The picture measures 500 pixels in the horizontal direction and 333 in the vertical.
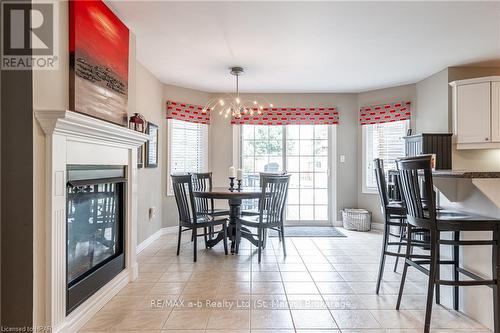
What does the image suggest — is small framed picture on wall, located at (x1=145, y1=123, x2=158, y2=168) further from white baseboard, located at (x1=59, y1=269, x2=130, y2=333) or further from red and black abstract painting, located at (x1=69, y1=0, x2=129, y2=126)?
white baseboard, located at (x1=59, y1=269, x2=130, y2=333)

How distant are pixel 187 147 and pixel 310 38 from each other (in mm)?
Answer: 2729

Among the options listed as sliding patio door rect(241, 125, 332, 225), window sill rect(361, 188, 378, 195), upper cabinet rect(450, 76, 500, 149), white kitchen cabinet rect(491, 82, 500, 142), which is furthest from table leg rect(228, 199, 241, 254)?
white kitchen cabinet rect(491, 82, 500, 142)

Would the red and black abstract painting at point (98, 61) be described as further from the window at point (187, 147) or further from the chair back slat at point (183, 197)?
the window at point (187, 147)

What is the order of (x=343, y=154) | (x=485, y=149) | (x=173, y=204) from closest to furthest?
1. (x=485, y=149)
2. (x=173, y=204)
3. (x=343, y=154)

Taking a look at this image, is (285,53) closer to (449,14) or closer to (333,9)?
(333,9)

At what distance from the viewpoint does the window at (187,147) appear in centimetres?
462

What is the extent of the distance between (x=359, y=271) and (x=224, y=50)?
280 cm

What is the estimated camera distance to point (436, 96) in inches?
158

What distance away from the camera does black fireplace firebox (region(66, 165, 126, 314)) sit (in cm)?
184

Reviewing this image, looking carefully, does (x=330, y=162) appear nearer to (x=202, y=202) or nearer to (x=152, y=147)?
(x=202, y=202)

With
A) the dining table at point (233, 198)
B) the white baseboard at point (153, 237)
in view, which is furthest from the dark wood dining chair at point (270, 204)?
the white baseboard at point (153, 237)

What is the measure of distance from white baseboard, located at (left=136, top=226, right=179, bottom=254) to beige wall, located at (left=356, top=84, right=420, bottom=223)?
3288 mm

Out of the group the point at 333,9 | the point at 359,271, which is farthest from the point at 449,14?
the point at 359,271

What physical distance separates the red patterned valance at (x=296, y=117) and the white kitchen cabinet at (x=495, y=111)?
214 cm
